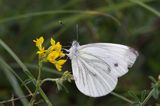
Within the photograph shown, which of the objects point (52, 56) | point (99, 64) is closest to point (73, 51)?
point (99, 64)

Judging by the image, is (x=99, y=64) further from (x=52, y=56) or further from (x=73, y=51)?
(x=52, y=56)

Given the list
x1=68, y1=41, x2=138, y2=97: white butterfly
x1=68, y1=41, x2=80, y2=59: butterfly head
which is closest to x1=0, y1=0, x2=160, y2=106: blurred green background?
x1=68, y1=41, x2=138, y2=97: white butterfly

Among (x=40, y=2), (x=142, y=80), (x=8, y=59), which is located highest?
(x=40, y=2)

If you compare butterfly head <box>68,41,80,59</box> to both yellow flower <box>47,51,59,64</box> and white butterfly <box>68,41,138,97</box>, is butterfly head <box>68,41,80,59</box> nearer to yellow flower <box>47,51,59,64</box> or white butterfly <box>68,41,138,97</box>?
white butterfly <box>68,41,138,97</box>

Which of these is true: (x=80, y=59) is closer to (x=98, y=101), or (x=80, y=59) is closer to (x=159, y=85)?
(x=159, y=85)

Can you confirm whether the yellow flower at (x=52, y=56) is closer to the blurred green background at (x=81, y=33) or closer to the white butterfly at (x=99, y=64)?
the white butterfly at (x=99, y=64)

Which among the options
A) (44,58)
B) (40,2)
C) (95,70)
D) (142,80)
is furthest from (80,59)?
(40,2)

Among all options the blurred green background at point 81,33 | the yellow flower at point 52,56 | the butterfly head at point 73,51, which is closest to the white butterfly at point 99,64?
the butterfly head at point 73,51
